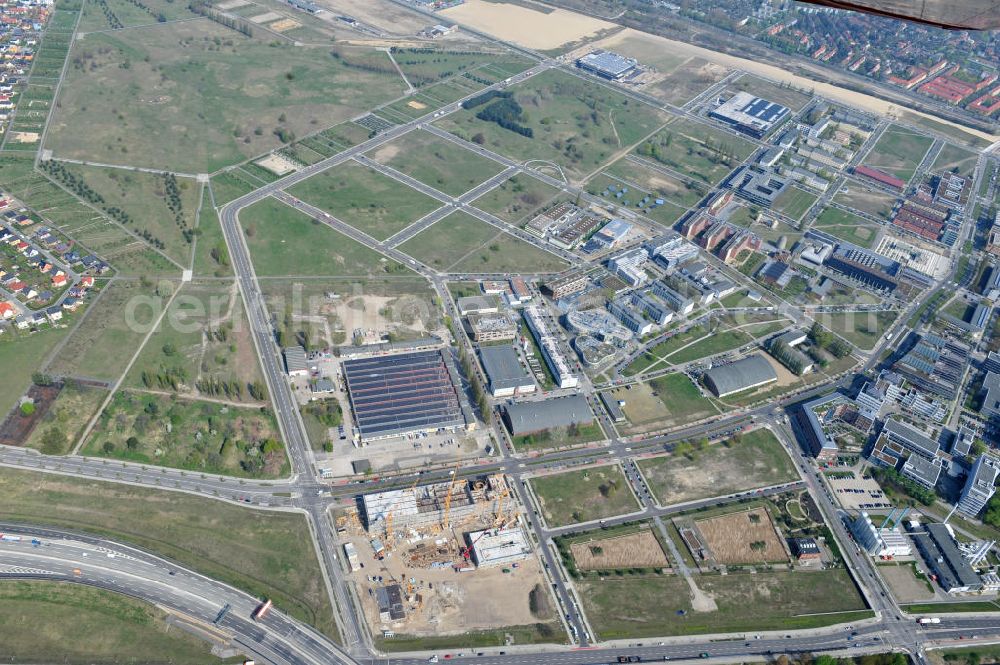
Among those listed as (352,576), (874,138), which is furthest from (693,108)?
(352,576)

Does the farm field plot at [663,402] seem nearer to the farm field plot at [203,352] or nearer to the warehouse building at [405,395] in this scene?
the warehouse building at [405,395]

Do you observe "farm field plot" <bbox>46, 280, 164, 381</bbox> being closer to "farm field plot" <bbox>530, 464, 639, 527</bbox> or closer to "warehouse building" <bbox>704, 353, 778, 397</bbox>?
"farm field plot" <bbox>530, 464, 639, 527</bbox>

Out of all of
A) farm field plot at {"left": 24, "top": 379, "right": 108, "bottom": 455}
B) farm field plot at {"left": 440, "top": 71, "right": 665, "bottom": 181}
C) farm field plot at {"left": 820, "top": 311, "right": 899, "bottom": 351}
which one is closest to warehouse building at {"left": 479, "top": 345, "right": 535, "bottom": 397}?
farm field plot at {"left": 24, "top": 379, "right": 108, "bottom": 455}

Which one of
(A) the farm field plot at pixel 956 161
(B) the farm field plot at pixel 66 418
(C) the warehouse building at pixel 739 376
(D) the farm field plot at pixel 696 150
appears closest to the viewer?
(B) the farm field plot at pixel 66 418

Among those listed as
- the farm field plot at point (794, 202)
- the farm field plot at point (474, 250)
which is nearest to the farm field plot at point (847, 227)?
the farm field plot at point (794, 202)

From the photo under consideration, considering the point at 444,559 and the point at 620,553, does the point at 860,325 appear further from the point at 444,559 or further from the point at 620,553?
the point at 444,559

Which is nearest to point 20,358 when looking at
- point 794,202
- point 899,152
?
point 794,202
